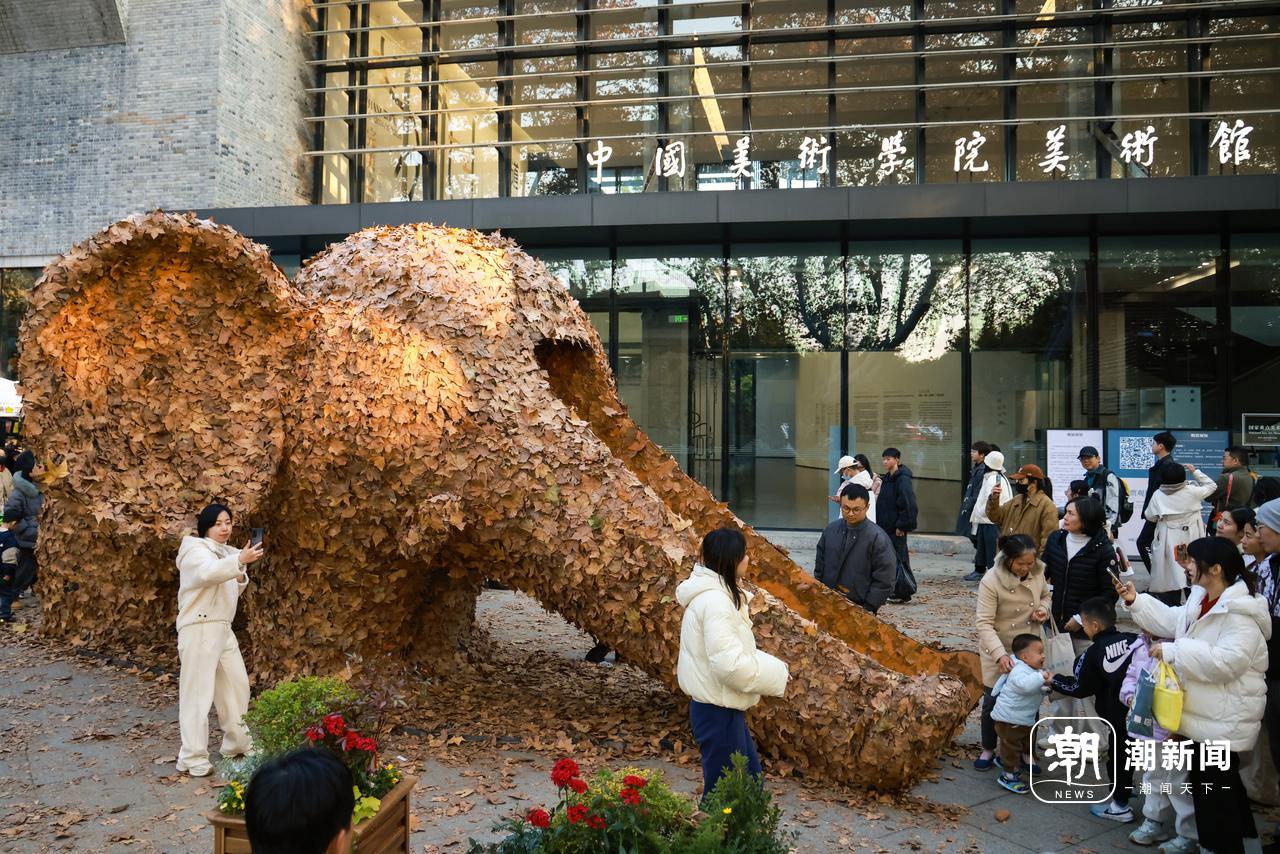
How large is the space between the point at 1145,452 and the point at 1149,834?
28.5ft

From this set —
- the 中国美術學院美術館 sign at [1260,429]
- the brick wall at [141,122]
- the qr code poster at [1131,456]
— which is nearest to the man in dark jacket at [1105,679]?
the qr code poster at [1131,456]

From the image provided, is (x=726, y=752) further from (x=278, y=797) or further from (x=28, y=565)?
(x=28, y=565)

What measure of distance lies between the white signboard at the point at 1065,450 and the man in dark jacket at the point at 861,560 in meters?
6.26

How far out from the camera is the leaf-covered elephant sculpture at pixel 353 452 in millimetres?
4543

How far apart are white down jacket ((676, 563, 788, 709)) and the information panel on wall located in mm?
9674

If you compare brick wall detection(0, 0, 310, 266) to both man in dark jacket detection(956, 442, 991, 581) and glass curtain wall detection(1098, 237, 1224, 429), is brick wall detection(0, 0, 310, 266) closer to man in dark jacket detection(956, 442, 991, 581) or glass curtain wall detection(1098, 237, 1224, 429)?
man in dark jacket detection(956, 442, 991, 581)

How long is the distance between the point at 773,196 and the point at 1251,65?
7.33 m

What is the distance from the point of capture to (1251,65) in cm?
1311

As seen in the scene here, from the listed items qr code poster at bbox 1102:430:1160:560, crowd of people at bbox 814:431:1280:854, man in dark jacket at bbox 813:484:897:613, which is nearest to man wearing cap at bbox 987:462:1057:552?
man in dark jacket at bbox 813:484:897:613

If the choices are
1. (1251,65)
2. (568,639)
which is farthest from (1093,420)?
(568,639)

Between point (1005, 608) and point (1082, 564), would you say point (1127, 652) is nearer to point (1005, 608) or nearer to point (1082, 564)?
point (1005, 608)

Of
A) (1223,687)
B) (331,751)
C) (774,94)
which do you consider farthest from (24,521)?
(774,94)

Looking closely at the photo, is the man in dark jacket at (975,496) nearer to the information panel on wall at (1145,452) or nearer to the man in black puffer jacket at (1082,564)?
the information panel on wall at (1145,452)

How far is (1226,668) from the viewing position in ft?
11.3
